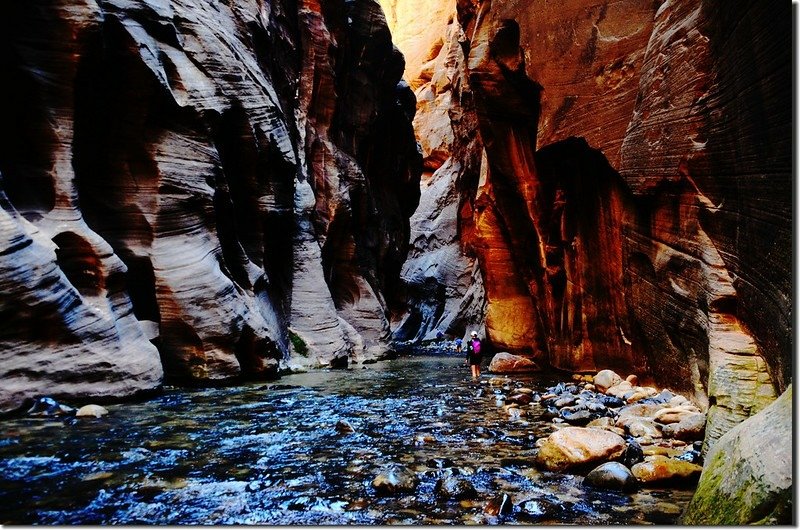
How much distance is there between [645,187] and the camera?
401 inches

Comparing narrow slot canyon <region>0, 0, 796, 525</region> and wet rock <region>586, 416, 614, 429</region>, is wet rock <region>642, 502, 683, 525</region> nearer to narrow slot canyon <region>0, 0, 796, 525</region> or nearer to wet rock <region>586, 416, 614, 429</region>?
narrow slot canyon <region>0, 0, 796, 525</region>

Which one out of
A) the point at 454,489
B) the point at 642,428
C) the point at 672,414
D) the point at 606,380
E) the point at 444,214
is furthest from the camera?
the point at 444,214

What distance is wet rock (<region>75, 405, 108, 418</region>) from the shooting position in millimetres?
8266

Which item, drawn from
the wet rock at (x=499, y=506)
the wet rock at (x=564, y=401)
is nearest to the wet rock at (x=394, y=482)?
the wet rock at (x=499, y=506)

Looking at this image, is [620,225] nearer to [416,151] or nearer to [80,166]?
[80,166]

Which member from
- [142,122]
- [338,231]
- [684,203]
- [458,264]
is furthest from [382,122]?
[684,203]

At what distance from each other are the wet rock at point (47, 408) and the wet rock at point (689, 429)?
839cm

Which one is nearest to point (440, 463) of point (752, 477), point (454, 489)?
point (454, 489)

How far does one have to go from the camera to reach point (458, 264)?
159ft

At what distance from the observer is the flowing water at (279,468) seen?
4.59 m

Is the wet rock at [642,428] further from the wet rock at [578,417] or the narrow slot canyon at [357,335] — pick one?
the wet rock at [578,417]

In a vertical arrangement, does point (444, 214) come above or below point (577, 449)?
above

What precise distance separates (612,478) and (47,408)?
7653 mm

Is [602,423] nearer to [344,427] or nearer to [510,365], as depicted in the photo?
[344,427]
